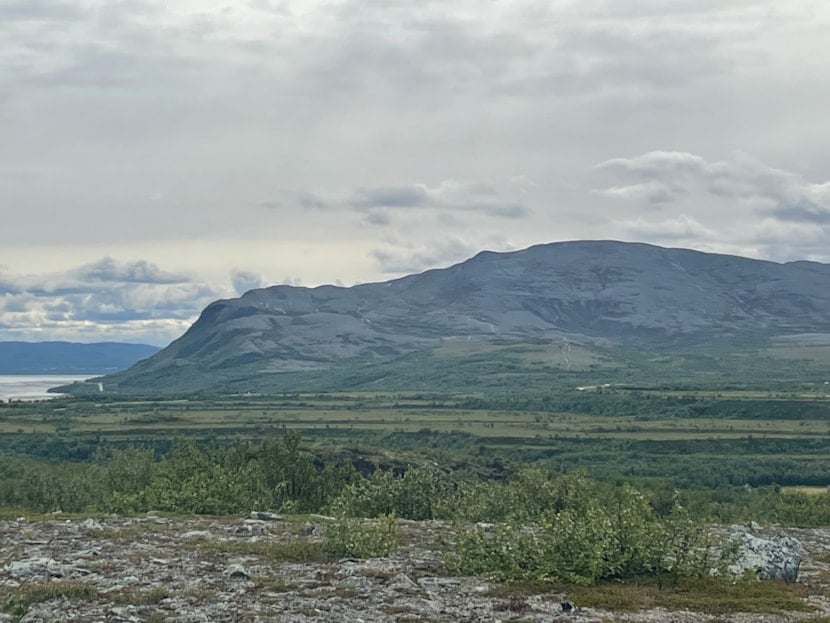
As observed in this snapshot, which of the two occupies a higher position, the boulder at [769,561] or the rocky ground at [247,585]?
the rocky ground at [247,585]

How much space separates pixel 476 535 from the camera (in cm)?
3102

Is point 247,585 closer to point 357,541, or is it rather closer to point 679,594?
point 357,541

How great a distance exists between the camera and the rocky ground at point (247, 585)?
76.1ft

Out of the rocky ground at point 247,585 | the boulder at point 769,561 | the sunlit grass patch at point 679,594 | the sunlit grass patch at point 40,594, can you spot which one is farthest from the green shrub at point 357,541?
the boulder at point 769,561

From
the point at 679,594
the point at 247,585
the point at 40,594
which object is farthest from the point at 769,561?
the point at 40,594

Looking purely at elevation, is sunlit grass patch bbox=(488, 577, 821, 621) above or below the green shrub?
below

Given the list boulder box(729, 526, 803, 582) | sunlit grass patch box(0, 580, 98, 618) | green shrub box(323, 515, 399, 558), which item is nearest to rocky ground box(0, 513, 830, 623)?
sunlit grass patch box(0, 580, 98, 618)

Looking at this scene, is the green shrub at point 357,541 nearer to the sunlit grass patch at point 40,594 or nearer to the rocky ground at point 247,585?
the rocky ground at point 247,585

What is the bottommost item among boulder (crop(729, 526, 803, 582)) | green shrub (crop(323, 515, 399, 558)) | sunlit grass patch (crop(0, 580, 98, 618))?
boulder (crop(729, 526, 803, 582))

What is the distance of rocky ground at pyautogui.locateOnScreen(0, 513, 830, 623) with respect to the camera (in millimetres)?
23188

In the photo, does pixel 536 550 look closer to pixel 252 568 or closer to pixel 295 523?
pixel 252 568

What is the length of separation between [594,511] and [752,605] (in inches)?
259

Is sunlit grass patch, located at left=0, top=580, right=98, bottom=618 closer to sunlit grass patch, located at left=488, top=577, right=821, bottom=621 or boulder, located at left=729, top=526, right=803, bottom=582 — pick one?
sunlit grass patch, located at left=488, top=577, right=821, bottom=621

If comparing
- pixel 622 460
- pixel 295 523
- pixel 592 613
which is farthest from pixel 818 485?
pixel 592 613
